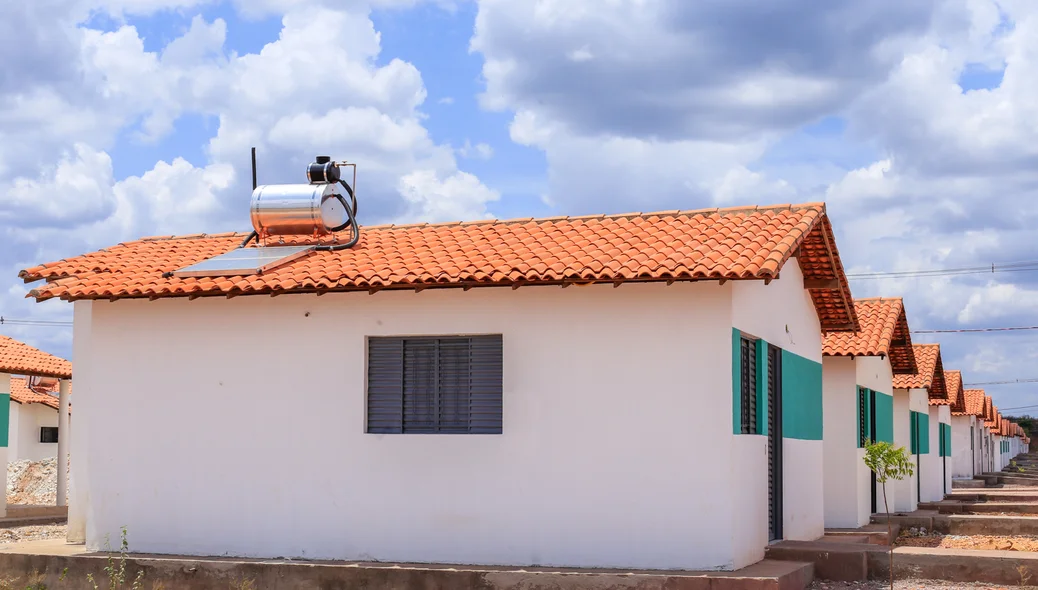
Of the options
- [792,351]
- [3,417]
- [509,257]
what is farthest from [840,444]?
[3,417]

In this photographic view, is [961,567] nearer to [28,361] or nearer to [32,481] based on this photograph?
[28,361]

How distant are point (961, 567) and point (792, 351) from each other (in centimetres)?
369

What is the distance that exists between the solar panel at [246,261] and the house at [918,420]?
1528 centimetres

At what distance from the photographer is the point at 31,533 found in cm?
2166

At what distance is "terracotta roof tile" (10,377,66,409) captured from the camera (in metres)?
43.7

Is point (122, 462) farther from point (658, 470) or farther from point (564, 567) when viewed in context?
point (658, 470)

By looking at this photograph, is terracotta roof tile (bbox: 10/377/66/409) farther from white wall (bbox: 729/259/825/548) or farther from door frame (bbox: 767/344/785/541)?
door frame (bbox: 767/344/785/541)

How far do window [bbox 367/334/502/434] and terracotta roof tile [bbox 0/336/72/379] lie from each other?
1361 cm

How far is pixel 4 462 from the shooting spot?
2539 cm

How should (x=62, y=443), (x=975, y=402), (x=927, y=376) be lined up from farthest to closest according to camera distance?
(x=975, y=402) → (x=927, y=376) → (x=62, y=443)

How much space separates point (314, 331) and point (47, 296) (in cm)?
331

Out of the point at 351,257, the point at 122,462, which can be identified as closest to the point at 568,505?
the point at 351,257

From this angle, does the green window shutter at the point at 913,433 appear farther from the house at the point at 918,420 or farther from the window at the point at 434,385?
the window at the point at 434,385

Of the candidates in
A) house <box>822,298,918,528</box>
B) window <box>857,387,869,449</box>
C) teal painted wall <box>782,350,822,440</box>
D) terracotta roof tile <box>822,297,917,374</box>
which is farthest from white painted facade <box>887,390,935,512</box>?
teal painted wall <box>782,350,822,440</box>
